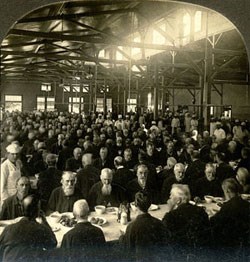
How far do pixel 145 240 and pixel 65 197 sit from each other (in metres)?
1.75

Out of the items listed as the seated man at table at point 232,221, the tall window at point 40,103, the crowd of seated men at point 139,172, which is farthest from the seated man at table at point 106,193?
the tall window at point 40,103

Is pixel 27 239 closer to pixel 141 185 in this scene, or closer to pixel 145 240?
pixel 145 240

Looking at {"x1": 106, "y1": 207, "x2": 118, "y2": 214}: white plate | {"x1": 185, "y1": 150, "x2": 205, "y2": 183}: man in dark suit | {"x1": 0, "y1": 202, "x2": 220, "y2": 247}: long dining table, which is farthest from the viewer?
{"x1": 185, "y1": 150, "x2": 205, "y2": 183}: man in dark suit

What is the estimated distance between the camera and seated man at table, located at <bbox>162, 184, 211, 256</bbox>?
391 cm

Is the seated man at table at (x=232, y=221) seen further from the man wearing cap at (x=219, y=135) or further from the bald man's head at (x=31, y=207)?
the man wearing cap at (x=219, y=135)

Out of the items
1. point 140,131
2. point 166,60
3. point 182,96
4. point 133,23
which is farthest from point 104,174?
point 182,96

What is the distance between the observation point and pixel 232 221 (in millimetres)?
4246

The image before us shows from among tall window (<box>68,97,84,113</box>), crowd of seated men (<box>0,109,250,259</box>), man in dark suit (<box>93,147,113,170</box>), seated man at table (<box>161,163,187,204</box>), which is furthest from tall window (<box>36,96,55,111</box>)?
seated man at table (<box>161,163,187,204</box>)

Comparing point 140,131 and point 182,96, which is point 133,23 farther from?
point 182,96

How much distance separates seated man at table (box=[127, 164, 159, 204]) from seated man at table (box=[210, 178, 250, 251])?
1299 mm

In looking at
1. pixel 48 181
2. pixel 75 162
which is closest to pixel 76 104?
pixel 75 162

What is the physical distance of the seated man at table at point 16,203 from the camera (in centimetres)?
400

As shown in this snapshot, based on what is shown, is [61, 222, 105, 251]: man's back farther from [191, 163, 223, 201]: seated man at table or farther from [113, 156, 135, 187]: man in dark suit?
[113, 156, 135, 187]: man in dark suit

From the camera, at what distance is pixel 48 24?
27.2 ft
